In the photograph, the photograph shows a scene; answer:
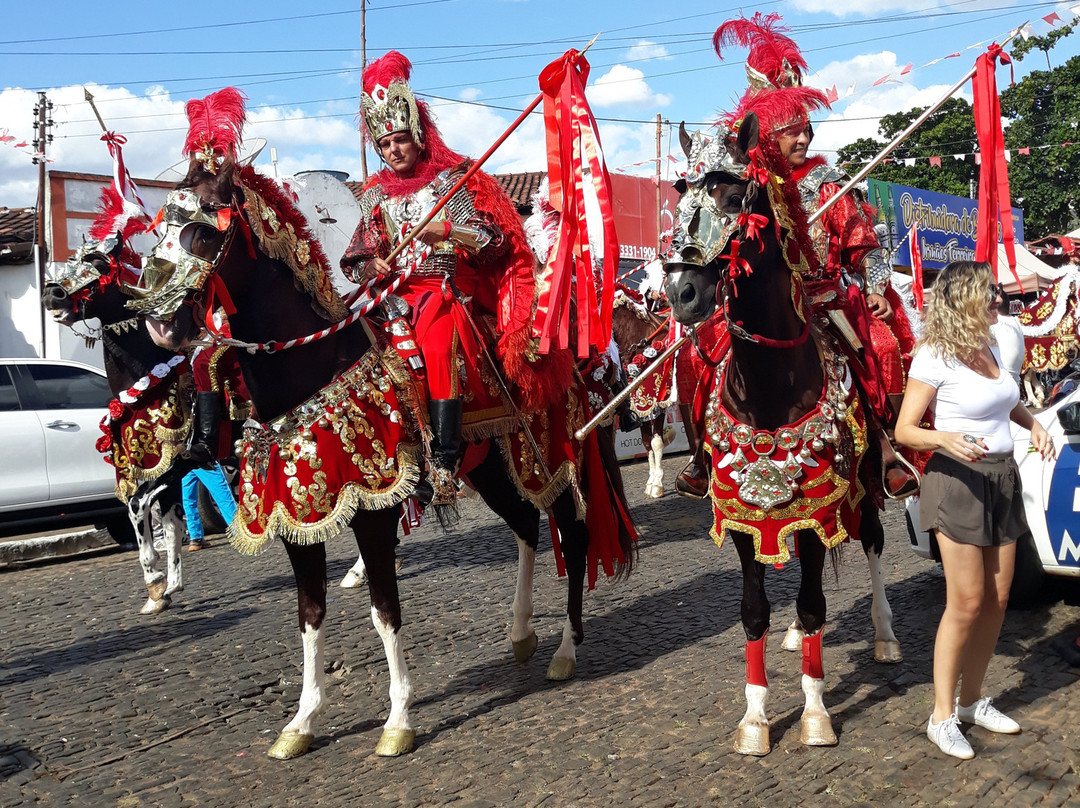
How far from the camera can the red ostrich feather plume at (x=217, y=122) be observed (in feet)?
14.7

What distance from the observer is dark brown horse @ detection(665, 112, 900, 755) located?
3918 mm

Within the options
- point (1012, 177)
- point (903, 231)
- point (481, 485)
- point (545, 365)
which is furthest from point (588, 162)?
point (1012, 177)

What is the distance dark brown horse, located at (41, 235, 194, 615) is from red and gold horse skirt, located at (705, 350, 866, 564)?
4.25m

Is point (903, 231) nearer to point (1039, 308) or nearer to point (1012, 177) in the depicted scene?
point (1012, 177)

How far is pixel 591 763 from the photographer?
4.25 metres

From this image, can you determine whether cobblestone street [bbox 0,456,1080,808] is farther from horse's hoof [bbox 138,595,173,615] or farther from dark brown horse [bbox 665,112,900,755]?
dark brown horse [bbox 665,112,900,755]

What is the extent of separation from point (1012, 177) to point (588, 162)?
99.1 ft

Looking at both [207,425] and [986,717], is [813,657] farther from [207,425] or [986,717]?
[207,425]

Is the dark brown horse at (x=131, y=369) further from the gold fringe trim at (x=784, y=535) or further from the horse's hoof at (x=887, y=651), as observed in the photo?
the horse's hoof at (x=887, y=651)

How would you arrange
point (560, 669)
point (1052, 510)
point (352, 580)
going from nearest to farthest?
point (560, 669) < point (1052, 510) < point (352, 580)

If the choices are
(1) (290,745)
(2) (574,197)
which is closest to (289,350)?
(2) (574,197)

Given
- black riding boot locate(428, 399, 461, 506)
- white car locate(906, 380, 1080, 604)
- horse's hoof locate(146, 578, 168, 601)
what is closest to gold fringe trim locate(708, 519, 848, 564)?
black riding boot locate(428, 399, 461, 506)

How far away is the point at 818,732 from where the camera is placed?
4.27 metres

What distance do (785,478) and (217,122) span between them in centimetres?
304
